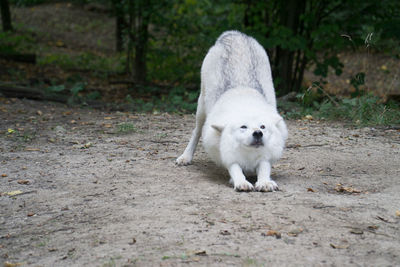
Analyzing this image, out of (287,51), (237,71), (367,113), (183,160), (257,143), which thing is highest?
(237,71)

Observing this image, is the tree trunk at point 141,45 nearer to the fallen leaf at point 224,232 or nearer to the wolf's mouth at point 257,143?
the wolf's mouth at point 257,143

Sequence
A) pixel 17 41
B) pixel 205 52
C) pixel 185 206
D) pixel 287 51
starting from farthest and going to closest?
1. pixel 17 41
2. pixel 287 51
3. pixel 205 52
4. pixel 185 206

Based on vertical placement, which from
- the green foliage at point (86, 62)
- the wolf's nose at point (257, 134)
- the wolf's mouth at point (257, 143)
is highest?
the wolf's nose at point (257, 134)

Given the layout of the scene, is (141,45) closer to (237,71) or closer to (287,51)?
(287,51)

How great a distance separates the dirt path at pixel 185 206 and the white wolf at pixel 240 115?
0.24 metres

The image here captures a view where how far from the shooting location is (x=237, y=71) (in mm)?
5332

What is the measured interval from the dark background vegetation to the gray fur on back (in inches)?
86.4

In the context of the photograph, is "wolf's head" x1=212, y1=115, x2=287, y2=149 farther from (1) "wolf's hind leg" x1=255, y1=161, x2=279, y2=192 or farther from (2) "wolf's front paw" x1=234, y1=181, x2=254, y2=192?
(2) "wolf's front paw" x1=234, y1=181, x2=254, y2=192

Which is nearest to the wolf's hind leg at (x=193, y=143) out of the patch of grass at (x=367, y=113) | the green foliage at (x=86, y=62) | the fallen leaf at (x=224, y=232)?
the fallen leaf at (x=224, y=232)

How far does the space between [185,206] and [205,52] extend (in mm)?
7167

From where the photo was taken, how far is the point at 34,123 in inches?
304

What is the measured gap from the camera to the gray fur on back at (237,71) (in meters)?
5.30

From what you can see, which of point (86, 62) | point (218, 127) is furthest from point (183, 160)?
point (86, 62)

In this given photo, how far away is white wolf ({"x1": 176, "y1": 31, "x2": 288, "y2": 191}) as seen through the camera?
444 centimetres
